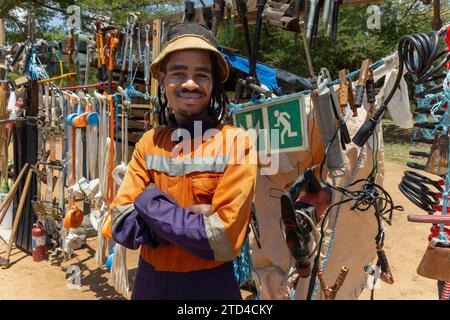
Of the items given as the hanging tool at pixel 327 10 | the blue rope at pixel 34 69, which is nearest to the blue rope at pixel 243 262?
the hanging tool at pixel 327 10

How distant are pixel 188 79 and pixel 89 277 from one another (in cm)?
335

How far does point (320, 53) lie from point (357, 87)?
1224cm

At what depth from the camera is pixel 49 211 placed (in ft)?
14.4

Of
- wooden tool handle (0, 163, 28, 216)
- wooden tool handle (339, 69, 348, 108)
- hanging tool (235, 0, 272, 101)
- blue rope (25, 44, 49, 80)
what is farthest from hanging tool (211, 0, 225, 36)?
wooden tool handle (0, 163, 28, 216)

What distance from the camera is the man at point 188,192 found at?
1.29 m

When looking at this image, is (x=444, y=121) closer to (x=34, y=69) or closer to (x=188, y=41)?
(x=188, y=41)

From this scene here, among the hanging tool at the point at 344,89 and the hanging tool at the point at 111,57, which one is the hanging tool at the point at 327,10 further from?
the hanging tool at the point at 111,57

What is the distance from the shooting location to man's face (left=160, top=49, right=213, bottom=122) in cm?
143

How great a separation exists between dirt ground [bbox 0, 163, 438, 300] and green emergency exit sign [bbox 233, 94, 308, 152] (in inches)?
91.4

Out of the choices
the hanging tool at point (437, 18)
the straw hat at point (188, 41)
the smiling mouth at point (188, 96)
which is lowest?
the smiling mouth at point (188, 96)

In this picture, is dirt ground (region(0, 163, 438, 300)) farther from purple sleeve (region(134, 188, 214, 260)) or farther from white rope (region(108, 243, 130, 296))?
purple sleeve (region(134, 188, 214, 260))

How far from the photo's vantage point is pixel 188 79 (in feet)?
4.71

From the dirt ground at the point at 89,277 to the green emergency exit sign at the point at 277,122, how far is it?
2321mm

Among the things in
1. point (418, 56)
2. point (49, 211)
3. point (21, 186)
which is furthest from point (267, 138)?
point (21, 186)
